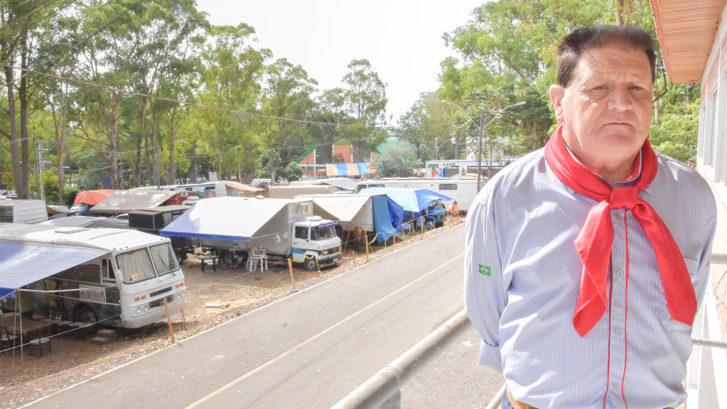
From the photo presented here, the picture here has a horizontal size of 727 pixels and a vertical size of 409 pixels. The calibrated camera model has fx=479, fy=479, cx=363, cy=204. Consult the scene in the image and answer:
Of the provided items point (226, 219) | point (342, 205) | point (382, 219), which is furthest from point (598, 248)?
point (382, 219)

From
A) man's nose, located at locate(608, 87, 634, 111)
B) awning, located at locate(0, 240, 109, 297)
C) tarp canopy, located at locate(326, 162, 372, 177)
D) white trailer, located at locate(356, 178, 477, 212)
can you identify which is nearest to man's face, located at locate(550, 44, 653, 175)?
man's nose, located at locate(608, 87, 634, 111)

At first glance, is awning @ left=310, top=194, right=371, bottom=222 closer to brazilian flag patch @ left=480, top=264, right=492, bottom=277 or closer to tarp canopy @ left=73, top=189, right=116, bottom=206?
tarp canopy @ left=73, top=189, right=116, bottom=206

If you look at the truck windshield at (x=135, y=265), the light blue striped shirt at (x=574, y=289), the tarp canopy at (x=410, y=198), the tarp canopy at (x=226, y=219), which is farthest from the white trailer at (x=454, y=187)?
the light blue striped shirt at (x=574, y=289)

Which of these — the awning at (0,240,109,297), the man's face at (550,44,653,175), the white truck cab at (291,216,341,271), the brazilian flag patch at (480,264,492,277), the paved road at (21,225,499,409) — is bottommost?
the paved road at (21,225,499,409)

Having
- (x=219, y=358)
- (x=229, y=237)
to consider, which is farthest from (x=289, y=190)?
(x=219, y=358)

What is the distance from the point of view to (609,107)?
1472 millimetres

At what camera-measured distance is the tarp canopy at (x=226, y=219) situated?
18.7 meters

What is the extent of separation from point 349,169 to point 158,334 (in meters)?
57.3

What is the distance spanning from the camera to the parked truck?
1923cm

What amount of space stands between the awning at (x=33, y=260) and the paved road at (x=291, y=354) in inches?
118

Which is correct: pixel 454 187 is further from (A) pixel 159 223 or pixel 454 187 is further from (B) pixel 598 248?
(B) pixel 598 248

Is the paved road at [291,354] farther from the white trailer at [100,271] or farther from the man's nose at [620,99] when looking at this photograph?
the man's nose at [620,99]

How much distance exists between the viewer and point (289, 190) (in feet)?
110

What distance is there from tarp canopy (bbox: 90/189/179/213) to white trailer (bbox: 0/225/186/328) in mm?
15191
